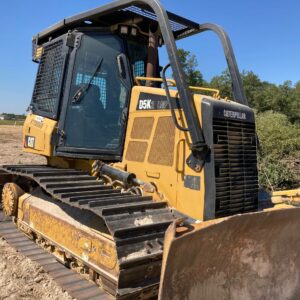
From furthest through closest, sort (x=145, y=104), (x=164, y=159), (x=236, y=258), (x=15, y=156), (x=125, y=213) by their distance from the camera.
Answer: (x=15, y=156)
(x=145, y=104)
(x=164, y=159)
(x=125, y=213)
(x=236, y=258)

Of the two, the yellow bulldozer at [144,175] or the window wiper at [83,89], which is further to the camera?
the window wiper at [83,89]

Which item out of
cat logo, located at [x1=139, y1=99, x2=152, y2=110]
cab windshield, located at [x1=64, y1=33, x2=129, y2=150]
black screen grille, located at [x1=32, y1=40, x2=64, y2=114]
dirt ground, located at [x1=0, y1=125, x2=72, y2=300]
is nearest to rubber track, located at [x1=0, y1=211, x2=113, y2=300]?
dirt ground, located at [x1=0, y1=125, x2=72, y2=300]

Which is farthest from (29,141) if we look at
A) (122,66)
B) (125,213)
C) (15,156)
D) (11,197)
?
(15,156)

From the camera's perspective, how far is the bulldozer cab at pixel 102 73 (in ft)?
15.1

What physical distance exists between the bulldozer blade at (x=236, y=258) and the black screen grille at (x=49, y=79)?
279 cm

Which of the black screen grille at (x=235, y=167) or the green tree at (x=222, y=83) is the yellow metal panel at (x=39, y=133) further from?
the green tree at (x=222, y=83)

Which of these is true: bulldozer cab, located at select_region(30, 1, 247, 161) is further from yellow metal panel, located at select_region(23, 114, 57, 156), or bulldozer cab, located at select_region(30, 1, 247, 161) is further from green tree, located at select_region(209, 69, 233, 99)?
green tree, located at select_region(209, 69, 233, 99)

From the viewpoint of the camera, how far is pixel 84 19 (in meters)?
4.75

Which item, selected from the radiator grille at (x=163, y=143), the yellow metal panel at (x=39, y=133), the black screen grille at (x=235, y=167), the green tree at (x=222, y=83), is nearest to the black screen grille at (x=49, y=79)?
the yellow metal panel at (x=39, y=133)

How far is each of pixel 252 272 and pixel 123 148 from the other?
197 centimetres

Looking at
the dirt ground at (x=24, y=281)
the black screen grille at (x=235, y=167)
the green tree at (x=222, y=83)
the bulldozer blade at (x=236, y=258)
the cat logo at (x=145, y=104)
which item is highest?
the green tree at (x=222, y=83)

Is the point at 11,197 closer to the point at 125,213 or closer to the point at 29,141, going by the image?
the point at 29,141

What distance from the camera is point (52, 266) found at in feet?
14.3

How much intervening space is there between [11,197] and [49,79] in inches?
66.7
